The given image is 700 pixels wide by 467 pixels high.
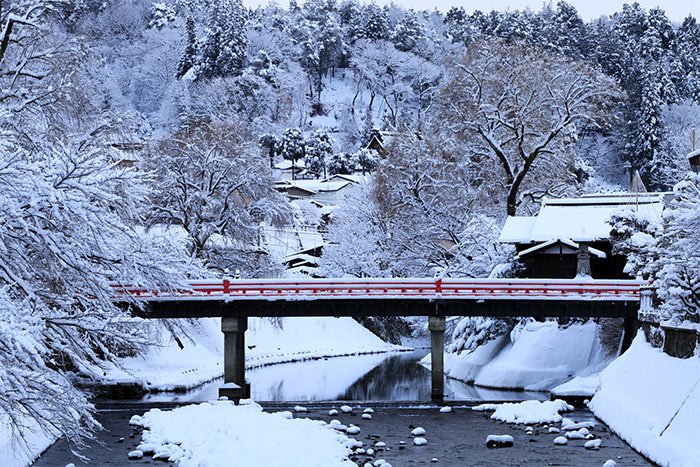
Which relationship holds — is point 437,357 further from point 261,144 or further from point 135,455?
point 261,144

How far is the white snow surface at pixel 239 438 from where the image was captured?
67.6 ft

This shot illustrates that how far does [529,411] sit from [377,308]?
8.90m

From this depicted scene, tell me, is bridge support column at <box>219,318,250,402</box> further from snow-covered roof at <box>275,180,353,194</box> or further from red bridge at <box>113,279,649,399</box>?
snow-covered roof at <box>275,180,353,194</box>

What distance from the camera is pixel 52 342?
43.5ft

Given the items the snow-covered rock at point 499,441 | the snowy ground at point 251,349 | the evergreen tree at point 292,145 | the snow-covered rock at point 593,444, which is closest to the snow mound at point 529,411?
the snow-covered rock at point 499,441

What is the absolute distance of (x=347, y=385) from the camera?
40250 millimetres

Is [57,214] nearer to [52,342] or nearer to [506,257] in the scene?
[52,342]

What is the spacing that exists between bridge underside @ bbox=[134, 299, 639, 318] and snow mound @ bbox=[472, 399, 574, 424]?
542 cm

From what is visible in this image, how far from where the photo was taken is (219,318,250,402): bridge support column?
113ft

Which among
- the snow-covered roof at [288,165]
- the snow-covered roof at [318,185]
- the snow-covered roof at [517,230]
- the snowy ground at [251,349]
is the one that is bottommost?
the snowy ground at [251,349]

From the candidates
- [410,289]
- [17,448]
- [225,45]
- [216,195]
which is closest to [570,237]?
[410,289]

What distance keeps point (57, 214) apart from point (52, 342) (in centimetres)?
205

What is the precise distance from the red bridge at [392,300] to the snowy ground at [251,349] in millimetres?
2028

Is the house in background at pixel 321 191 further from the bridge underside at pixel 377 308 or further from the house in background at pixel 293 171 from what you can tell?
the bridge underside at pixel 377 308
